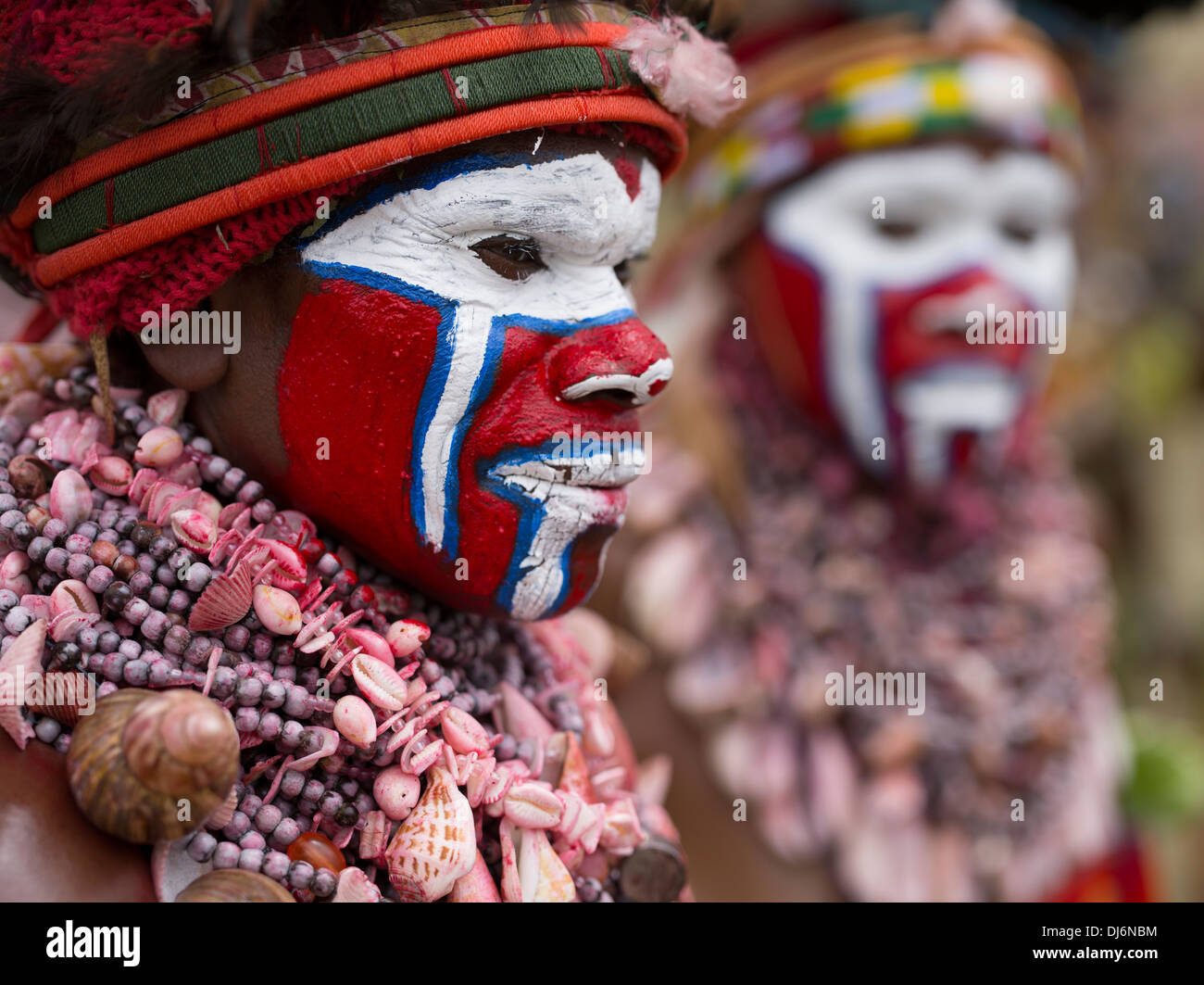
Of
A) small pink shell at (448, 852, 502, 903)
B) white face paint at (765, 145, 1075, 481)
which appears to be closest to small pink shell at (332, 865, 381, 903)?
small pink shell at (448, 852, 502, 903)

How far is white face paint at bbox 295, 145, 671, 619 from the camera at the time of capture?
1.37 m

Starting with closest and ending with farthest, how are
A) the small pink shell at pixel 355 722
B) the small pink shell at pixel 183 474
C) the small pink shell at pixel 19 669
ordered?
the small pink shell at pixel 19 669 < the small pink shell at pixel 355 722 < the small pink shell at pixel 183 474

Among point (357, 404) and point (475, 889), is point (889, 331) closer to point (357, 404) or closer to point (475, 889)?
point (357, 404)

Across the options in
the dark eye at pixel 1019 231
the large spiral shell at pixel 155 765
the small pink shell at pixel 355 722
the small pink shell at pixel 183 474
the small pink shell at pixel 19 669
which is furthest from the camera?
the dark eye at pixel 1019 231

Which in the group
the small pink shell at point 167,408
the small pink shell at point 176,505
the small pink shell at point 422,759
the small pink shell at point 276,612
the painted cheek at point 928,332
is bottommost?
the small pink shell at point 422,759

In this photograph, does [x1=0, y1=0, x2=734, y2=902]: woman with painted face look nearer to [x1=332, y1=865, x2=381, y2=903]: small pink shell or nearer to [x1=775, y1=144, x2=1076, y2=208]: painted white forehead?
[x1=332, y1=865, x2=381, y2=903]: small pink shell

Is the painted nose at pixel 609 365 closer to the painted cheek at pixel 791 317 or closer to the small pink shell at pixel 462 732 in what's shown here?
the small pink shell at pixel 462 732

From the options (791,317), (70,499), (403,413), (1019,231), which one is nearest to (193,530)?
(70,499)

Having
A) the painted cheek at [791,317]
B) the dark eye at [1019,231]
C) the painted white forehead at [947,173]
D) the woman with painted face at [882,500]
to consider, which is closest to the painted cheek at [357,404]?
the woman with painted face at [882,500]

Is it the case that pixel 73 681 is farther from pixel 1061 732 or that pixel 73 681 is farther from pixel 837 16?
pixel 837 16

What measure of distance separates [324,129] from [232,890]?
82cm

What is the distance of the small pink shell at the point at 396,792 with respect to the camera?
53.4 inches
